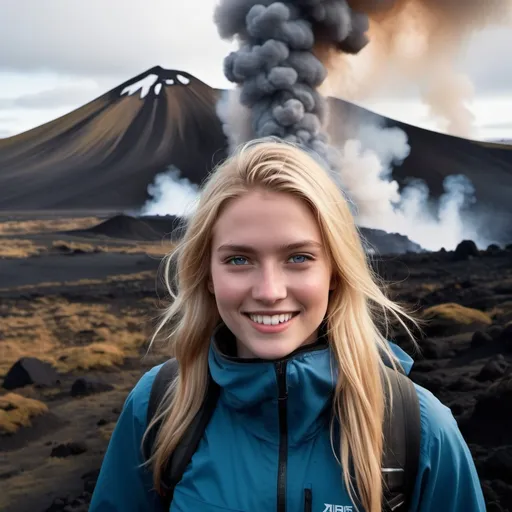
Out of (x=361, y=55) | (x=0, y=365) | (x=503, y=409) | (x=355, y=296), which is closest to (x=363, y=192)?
(x=361, y=55)

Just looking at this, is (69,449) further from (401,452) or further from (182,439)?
(401,452)

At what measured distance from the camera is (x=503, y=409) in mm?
4895

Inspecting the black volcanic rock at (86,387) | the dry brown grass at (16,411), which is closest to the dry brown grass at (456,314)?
the black volcanic rock at (86,387)

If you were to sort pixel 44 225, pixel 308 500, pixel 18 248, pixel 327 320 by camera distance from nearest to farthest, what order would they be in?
pixel 308 500 → pixel 327 320 → pixel 18 248 → pixel 44 225

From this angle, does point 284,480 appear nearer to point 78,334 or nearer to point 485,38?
point 78,334

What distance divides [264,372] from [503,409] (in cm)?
410

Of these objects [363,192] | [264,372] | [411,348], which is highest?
[363,192]

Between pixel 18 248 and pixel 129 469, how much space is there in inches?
154

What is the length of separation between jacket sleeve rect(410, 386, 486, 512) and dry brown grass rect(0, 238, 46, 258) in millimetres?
4329

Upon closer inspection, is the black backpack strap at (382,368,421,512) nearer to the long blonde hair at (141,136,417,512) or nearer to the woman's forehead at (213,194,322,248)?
the long blonde hair at (141,136,417,512)

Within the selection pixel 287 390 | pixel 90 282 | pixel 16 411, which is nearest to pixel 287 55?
pixel 90 282

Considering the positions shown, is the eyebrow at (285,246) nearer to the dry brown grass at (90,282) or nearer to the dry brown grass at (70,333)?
the dry brown grass at (70,333)

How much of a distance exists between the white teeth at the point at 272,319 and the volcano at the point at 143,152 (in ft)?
14.4

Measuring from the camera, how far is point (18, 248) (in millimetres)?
5133
